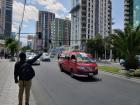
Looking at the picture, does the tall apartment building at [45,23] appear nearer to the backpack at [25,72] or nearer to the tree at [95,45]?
the tree at [95,45]

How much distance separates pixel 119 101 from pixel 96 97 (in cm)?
130

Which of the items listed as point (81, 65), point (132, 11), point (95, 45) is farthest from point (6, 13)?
point (132, 11)

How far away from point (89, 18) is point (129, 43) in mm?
136078

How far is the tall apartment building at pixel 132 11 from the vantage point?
4690 inches

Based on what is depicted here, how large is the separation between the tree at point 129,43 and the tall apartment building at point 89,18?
127m

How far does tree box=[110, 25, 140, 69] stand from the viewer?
2797 centimetres

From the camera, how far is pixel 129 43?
28.1m

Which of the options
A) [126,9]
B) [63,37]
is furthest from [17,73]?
[63,37]

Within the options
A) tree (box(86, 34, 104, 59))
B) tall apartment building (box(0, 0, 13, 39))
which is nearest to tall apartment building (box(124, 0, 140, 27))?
tree (box(86, 34, 104, 59))

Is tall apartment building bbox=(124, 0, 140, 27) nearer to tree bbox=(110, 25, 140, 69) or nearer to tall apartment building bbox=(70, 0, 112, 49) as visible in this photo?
tall apartment building bbox=(70, 0, 112, 49)

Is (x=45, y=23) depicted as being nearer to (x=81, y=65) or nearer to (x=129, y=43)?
(x=129, y=43)

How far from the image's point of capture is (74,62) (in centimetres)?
2309

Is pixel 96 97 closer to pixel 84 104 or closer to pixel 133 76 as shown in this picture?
pixel 84 104

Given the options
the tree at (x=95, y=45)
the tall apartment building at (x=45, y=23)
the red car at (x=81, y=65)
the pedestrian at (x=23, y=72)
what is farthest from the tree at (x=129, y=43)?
the tall apartment building at (x=45, y=23)
